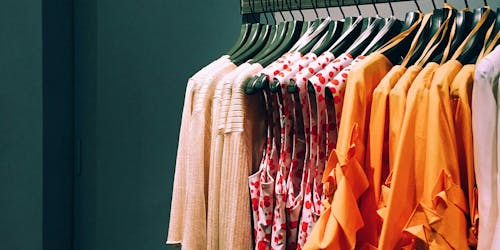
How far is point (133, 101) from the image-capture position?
2.24 m

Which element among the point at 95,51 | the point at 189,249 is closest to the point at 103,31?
the point at 95,51

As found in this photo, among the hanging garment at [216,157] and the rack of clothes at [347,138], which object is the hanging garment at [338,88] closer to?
the rack of clothes at [347,138]

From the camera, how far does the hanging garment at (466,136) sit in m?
1.13

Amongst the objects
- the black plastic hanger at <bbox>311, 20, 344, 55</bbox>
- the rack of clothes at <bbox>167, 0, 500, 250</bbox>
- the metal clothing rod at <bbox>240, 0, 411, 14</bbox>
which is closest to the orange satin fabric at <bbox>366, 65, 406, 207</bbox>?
the rack of clothes at <bbox>167, 0, 500, 250</bbox>

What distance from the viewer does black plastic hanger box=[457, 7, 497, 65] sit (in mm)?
1252

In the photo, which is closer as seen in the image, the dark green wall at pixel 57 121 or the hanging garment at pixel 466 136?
the hanging garment at pixel 466 136

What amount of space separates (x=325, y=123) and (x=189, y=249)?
42 cm

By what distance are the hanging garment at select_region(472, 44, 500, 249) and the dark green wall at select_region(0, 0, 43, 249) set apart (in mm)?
1566

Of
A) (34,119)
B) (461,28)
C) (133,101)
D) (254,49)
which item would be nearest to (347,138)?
(461,28)

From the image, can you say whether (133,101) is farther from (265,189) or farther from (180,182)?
(265,189)

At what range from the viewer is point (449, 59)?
1290 mm

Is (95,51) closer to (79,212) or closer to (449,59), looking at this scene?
(79,212)

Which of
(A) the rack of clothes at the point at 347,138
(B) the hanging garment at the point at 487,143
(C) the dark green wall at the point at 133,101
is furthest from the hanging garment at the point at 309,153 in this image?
(C) the dark green wall at the point at 133,101

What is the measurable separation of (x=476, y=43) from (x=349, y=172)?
35cm
